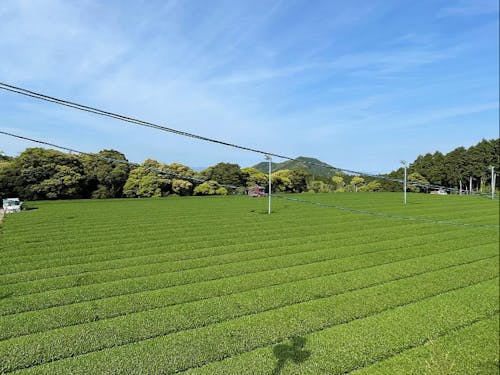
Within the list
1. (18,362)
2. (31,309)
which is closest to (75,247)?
(31,309)

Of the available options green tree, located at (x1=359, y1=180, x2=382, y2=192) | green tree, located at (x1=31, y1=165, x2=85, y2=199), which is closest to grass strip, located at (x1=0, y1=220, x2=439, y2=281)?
green tree, located at (x1=31, y1=165, x2=85, y2=199)

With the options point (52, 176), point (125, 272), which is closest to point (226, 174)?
point (52, 176)

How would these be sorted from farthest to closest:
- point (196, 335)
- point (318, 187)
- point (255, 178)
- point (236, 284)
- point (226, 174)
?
1. point (318, 187)
2. point (255, 178)
3. point (226, 174)
4. point (236, 284)
5. point (196, 335)

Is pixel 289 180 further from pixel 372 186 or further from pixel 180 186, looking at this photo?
pixel 372 186

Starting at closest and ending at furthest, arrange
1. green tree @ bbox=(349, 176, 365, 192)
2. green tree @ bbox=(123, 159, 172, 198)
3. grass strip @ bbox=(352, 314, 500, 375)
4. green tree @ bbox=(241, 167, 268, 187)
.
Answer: grass strip @ bbox=(352, 314, 500, 375) → green tree @ bbox=(123, 159, 172, 198) → green tree @ bbox=(241, 167, 268, 187) → green tree @ bbox=(349, 176, 365, 192)

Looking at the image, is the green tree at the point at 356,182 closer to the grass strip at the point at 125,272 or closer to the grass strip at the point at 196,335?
the grass strip at the point at 125,272

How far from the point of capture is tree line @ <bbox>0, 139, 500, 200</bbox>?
15484mm

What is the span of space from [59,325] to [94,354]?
4.22 feet

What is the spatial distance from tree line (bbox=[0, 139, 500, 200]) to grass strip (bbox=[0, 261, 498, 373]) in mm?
2553

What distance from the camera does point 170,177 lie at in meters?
37.6

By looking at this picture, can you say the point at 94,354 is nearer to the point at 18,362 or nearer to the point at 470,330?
the point at 18,362

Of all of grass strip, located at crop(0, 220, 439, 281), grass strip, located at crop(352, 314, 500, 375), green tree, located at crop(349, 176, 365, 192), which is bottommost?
grass strip, located at crop(352, 314, 500, 375)

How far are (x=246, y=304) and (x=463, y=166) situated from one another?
187ft

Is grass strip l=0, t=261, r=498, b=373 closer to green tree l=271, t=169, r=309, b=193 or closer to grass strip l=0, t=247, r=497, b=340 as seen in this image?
grass strip l=0, t=247, r=497, b=340
